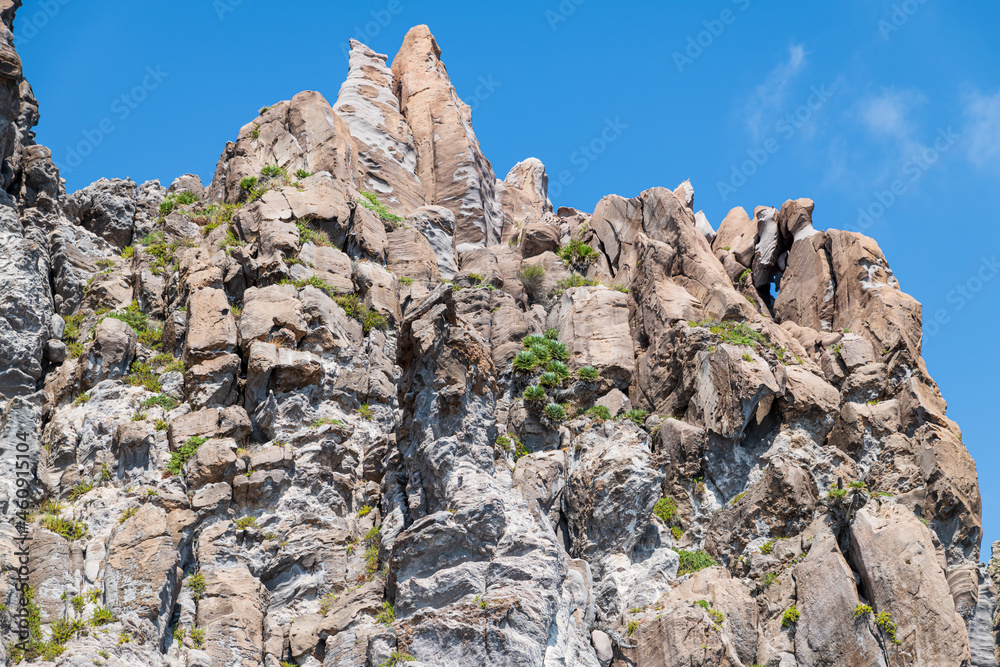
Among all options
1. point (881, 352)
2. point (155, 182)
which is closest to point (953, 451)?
point (881, 352)

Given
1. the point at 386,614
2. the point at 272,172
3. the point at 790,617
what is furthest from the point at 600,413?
the point at 272,172

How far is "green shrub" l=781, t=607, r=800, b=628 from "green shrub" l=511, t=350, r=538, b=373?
10.4 meters

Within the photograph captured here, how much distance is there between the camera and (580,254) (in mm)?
36844

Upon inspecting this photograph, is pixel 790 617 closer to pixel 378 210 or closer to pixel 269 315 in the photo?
pixel 269 315

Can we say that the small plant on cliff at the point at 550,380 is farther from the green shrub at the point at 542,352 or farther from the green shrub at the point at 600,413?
the green shrub at the point at 600,413

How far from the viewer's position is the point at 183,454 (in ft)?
80.7

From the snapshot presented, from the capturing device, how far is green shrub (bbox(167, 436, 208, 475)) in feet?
79.9

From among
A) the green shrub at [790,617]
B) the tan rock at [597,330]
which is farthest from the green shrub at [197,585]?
the green shrub at [790,617]

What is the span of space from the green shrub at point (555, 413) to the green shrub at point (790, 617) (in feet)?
27.4

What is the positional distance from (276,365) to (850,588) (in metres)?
15.4

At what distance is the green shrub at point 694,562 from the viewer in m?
26.3

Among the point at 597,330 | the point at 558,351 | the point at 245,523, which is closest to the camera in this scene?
the point at 245,523

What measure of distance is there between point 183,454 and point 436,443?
20.8 feet

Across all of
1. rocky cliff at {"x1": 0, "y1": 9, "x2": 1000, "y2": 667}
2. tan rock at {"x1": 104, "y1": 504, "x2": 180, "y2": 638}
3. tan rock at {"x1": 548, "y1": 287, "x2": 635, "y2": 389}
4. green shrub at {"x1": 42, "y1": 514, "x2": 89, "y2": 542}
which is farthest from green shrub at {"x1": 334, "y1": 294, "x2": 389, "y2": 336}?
green shrub at {"x1": 42, "y1": 514, "x2": 89, "y2": 542}
